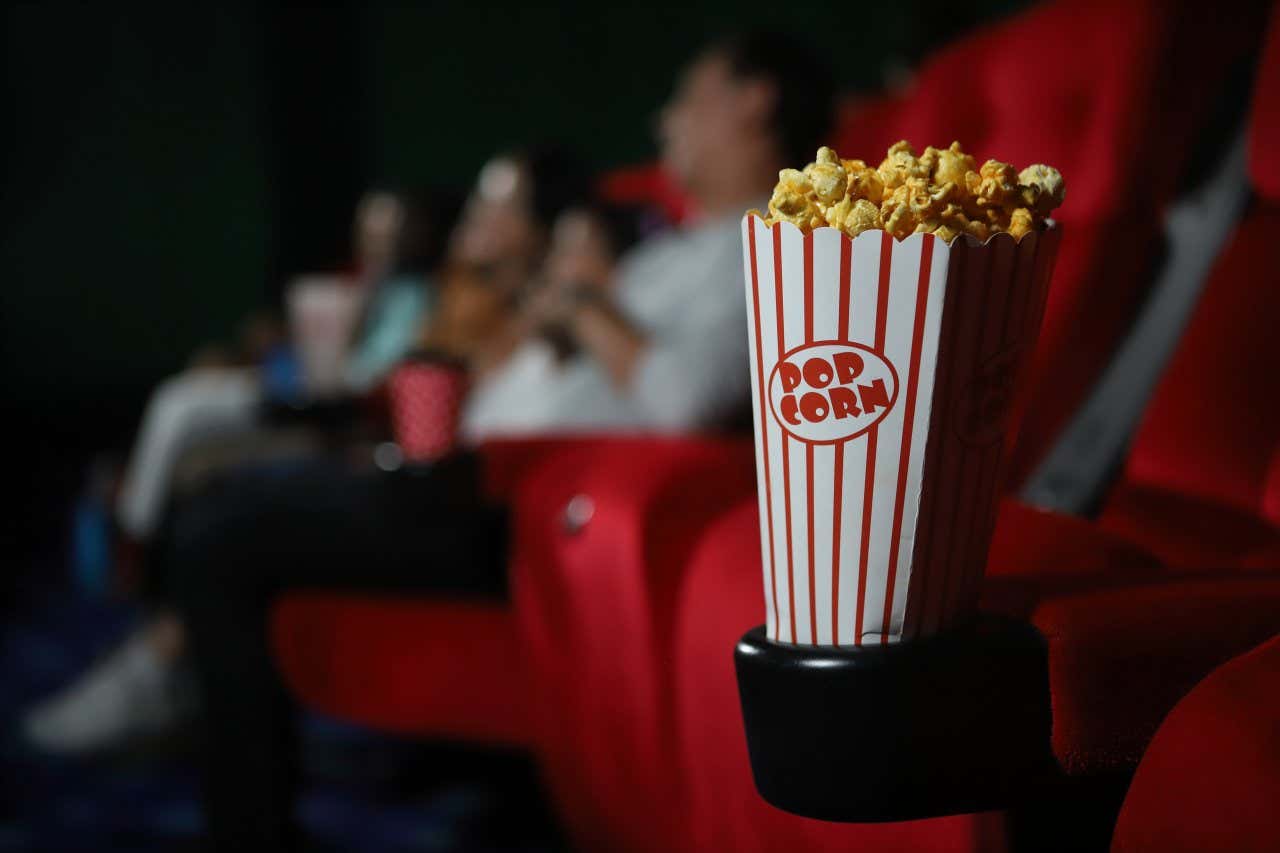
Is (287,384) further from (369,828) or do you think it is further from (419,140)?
(419,140)

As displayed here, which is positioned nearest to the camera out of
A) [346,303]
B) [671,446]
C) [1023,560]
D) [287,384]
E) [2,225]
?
[1023,560]

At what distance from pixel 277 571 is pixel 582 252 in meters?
0.93

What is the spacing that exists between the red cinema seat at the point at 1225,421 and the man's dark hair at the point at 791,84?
0.69m

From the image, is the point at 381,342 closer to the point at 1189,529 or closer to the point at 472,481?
the point at 472,481

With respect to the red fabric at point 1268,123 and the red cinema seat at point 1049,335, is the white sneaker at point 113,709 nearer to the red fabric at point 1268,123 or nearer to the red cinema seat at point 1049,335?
the red cinema seat at point 1049,335

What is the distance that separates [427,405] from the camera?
1037 mm

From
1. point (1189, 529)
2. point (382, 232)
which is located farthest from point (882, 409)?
point (382, 232)

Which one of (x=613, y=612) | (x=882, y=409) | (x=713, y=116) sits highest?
(x=713, y=116)

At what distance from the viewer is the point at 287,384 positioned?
219cm

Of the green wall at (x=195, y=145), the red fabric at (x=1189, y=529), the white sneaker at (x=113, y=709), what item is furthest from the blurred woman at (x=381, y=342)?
the green wall at (x=195, y=145)

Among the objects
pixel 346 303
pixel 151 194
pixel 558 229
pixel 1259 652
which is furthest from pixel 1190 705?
pixel 151 194

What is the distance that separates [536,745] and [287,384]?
1.32 m

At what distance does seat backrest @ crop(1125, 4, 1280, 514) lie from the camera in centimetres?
71

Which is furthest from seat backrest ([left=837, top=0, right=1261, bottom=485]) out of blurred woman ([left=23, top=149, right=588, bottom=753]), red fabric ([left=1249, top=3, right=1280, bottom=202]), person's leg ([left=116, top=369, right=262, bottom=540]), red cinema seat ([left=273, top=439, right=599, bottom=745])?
person's leg ([left=116, top=369, right=262, bottom=540])
